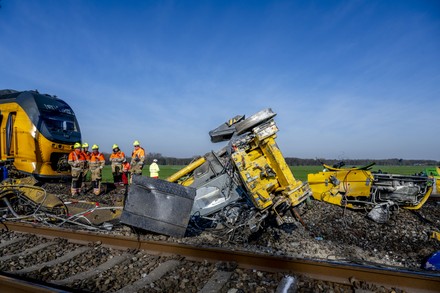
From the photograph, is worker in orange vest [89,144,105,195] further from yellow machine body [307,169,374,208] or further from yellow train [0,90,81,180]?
yellow machine body [307,169,374,208]

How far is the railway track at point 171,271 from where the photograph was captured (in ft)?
10.2

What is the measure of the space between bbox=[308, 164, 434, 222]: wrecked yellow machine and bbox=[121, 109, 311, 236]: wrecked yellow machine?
3.12m

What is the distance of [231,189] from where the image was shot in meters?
6.05

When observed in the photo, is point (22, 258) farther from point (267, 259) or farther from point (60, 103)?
point (60, 103)

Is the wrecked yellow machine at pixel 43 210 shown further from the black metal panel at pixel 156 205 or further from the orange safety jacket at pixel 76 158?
the orange safety jacket at pixel 76 158

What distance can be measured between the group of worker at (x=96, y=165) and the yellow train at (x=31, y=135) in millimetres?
787

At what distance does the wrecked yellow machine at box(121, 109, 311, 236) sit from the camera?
15.6 feet

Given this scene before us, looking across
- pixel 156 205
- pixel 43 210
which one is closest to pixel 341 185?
pixel 156 205

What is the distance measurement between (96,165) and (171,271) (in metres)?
9.45

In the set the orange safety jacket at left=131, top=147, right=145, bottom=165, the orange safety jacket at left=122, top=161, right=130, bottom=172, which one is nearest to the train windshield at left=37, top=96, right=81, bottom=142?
the orange safety jacket at left=122, top=161, right=130, bottom=172

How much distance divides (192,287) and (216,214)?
2984 millimetres

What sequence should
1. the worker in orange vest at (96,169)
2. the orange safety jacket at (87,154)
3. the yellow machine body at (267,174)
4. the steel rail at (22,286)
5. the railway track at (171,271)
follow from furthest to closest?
1. the orange safety jacket at (87,154)
2. the worker in orange vest at (96,169)
3. the yellow machine body at (267,174)
4. the railway track at (171,271)
5. the steel rail at (22,286)

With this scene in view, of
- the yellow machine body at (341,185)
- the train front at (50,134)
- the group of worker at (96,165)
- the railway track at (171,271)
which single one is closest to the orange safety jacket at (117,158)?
the group of worker at (96,165)

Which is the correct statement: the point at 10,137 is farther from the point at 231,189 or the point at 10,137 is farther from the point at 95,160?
the point at 231,189
